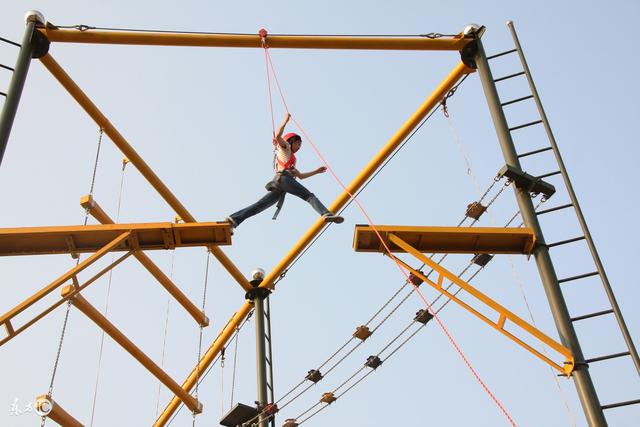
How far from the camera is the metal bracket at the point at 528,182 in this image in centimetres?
909

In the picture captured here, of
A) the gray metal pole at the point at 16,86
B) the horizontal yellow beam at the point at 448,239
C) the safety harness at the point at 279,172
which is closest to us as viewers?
the horizontal yellow beam at the point at 448,239

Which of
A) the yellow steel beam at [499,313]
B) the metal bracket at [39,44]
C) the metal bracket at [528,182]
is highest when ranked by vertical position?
the metal bracket at [39,44]

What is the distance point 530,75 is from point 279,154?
3.54 meters

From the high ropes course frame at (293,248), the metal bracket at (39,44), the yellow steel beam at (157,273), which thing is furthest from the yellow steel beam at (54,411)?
the metal bracket at (39,44)

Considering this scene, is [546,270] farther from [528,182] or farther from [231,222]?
[231,222]

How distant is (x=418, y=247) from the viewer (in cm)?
920

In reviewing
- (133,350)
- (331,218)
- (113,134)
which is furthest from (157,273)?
(331,218)

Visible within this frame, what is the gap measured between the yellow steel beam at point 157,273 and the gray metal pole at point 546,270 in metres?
5.60

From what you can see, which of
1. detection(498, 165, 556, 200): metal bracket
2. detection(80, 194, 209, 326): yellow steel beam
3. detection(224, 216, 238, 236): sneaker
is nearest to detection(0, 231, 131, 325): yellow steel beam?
detection(224, 216, 238, 236): sneaker

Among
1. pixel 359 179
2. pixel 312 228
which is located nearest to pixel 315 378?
pixel 312 228

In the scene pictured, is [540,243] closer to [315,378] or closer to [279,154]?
[279,154]

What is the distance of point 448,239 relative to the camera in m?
9.15

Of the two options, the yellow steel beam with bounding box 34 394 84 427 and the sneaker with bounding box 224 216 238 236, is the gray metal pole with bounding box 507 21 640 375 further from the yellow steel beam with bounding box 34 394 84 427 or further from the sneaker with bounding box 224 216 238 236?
the yellow steel beam with bounding box 34 394 84 427

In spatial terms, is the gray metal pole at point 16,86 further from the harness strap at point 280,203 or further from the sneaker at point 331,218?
the sneaker at point 331,218
